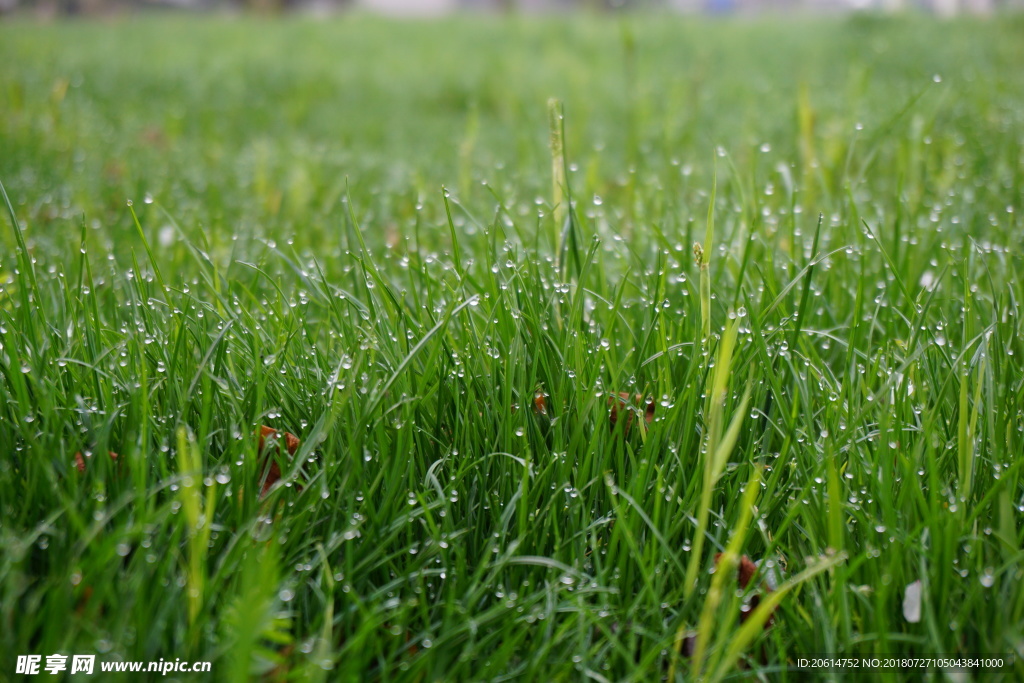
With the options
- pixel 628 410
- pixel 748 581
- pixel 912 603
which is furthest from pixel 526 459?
pixel 912 603

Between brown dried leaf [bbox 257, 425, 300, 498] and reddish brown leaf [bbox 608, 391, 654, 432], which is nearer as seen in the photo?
brown dried leaf [bbox 257, 425, 300, 498]

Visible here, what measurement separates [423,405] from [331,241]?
117cm

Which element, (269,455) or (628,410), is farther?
(628,410)

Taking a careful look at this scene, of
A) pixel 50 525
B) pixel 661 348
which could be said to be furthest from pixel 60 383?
pixel 661 348

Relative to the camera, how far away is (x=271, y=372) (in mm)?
1311

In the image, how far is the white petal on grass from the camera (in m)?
1.01

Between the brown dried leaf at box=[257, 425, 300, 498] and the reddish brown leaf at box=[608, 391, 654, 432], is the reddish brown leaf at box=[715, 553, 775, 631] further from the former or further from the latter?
the brown dried leaf at box=[257, 425, 300, 498]

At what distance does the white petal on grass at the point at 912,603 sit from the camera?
3.31 ft

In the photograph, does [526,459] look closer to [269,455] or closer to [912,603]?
[269,455]

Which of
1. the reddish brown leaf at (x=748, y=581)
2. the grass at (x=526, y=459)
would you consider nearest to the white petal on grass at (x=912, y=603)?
the grass at (x=526, y=459)

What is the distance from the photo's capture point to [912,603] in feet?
3.35

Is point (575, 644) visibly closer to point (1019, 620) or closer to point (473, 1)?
point (1019, 620)

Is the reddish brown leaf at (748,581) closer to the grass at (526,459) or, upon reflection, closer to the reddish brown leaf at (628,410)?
the grass at (526,459)

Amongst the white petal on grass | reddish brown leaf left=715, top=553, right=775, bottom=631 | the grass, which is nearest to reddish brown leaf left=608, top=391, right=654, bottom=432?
the grass
